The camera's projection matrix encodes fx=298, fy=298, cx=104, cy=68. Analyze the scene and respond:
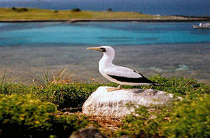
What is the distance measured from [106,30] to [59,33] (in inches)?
121

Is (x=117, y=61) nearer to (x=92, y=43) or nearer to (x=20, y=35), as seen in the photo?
(x=92, y=43)

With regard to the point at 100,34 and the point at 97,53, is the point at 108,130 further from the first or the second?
the point at 100,34

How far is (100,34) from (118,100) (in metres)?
13.6

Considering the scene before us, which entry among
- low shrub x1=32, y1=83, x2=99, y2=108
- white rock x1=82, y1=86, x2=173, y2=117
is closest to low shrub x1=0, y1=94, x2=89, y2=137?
white rock x1=82, y1=86, x2=173, y2=117

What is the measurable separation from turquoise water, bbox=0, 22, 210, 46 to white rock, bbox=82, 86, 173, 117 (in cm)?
1046

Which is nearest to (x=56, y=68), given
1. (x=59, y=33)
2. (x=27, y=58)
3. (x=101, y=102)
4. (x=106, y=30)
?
(x=27, y=58)

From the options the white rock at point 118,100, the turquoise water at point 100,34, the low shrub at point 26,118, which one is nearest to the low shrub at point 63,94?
the white rock at point 118,100

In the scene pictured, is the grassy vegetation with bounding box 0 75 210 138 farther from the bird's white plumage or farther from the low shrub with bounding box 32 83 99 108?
the low shrub with bounding box 32 83 99 108

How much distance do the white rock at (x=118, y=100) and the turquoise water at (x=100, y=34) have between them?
10.5 m

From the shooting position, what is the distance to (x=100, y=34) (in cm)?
1792

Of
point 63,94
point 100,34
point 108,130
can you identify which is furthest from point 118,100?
point 100,34

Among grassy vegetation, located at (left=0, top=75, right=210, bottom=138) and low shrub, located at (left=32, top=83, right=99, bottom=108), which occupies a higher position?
grassy vegetation, located at (left=0, top=75, right=210, bottom=138)

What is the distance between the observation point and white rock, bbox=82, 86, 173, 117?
4520mm

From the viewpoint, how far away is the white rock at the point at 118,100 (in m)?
4.52
